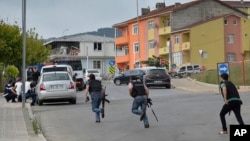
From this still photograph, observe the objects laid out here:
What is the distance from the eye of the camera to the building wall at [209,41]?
79750mm

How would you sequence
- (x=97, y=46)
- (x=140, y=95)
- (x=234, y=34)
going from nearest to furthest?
(x=140, y=95) → (x=234, y=34) → (x=97, y=46)

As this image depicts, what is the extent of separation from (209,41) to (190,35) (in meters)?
2.60

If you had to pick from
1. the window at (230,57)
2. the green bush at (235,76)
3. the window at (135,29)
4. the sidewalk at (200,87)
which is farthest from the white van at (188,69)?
the window at (135,29)

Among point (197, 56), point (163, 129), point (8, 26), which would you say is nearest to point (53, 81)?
point (163, 129)

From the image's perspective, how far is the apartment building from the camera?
80000mm

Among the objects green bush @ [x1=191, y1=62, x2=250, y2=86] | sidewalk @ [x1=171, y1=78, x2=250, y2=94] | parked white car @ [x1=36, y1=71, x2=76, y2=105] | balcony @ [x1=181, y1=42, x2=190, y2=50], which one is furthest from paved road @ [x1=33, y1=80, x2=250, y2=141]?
balcony @ [x1=181, y1=42, x2=190, y2=50]

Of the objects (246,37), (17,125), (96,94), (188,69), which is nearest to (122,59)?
(246,37)

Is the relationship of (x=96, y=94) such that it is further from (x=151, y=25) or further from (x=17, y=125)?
(x=151, y=25)

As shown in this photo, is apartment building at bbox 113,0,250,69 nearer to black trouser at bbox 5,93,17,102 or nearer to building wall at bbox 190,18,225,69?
building wall at bbox 190,18,225,69

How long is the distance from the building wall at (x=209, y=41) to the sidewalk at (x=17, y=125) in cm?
5542

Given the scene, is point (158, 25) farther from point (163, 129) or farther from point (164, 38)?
point (163, 129)

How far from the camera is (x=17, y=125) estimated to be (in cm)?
1875

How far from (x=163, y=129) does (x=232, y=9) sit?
75551 mm

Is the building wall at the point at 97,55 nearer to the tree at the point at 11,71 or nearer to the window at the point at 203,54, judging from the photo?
the window at the point at 203,54
